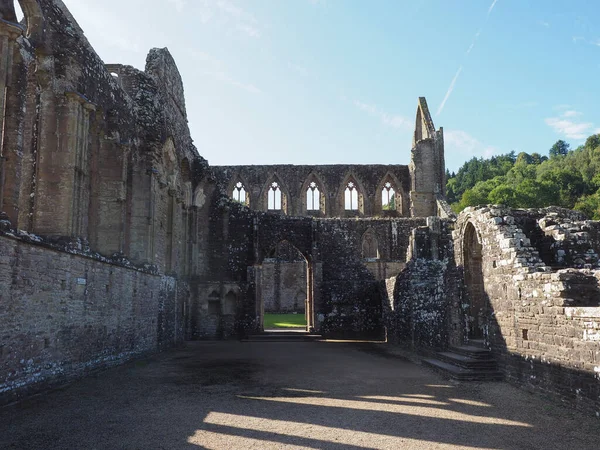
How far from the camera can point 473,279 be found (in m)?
11.8

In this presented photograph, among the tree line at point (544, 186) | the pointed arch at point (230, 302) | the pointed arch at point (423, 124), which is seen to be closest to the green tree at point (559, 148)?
the tree line at point (544, 186)

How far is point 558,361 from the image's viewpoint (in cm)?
750

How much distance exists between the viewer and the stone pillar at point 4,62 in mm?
7668

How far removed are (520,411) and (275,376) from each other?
4.87 m

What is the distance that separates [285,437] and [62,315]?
532 centimetres

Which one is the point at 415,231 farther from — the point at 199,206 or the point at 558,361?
the point at 199,206

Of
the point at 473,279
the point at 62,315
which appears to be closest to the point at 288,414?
the point at 62,315

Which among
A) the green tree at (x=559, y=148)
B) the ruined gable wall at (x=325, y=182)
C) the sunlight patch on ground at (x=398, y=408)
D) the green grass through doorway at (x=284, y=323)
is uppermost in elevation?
the green tree at (x=559, y=148)

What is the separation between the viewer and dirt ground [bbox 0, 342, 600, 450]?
Result: 561 centimetres

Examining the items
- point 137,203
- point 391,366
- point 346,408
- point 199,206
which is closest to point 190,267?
point 199,206

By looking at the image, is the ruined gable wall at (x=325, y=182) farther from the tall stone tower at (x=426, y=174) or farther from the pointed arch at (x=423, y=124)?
the pointed arch at (x=423, y=124)

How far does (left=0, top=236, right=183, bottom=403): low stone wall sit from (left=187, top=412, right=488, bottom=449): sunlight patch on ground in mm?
3265

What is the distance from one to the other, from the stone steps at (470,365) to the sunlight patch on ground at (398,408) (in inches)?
101

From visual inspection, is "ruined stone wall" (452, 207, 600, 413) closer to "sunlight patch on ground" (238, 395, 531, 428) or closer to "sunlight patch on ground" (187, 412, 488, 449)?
"sunlight patch on ground" (238, 395, 531, 428)
